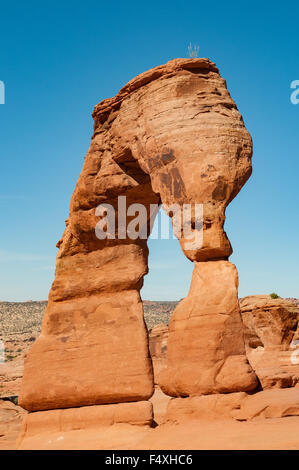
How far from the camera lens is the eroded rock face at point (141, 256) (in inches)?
276

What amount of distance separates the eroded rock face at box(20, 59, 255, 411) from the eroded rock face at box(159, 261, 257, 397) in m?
0.01

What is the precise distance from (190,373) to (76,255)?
12.7 feet

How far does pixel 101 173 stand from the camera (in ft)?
31.4

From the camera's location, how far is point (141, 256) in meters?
9.50

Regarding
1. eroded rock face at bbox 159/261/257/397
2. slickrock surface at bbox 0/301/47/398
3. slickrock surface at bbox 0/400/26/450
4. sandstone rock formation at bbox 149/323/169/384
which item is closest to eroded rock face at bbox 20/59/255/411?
eroded rock face at bbox 159/261/257/397

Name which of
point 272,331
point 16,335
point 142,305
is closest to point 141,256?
point 142,305

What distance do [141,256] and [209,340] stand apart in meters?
2.97

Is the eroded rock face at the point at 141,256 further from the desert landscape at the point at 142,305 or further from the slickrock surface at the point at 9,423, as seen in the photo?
the slickrock surface at the point at 9,423

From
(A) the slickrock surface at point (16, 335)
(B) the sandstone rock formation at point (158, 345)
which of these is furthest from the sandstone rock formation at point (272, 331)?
(A) the slickrock surface at point (16, 335)

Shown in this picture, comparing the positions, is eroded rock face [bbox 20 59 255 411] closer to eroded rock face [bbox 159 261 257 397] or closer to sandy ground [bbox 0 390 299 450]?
eroded rock face [bbox 159 261 257 397]

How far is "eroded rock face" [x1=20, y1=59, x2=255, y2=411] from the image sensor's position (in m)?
7.00
